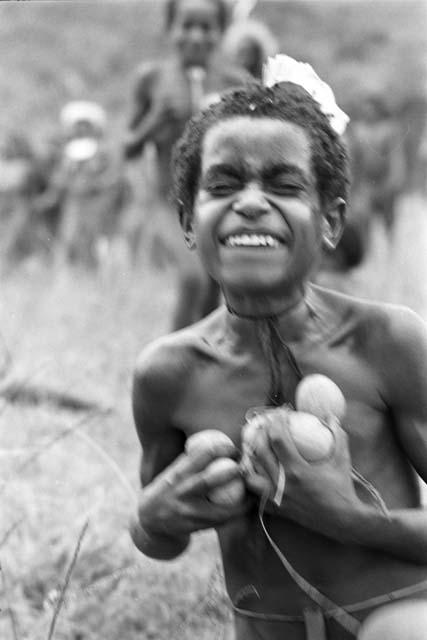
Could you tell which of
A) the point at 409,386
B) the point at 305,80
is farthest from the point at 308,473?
the point at 305,80

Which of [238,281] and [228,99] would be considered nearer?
[238,281]

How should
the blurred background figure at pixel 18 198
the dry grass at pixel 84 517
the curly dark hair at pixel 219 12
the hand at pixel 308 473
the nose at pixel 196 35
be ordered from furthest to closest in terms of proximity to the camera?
the blurred background figure at pixel 18 198 < the curly dark hair at pixel 219 12 < the nose at pixel 196 35 < the dry grass at pixel 84 517 < the hand at pixel 308 473

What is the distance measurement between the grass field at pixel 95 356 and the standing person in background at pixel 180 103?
9.9 inches

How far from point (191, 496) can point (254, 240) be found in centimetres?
34

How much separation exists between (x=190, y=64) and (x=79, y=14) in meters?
4.10

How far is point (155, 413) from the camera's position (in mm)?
1634

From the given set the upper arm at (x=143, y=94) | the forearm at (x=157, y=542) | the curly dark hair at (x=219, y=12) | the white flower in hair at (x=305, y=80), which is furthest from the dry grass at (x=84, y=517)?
the curly dark hair at (x=219, y=12)

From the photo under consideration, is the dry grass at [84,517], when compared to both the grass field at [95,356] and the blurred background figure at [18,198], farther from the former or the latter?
the blurred background figure at [18,198]

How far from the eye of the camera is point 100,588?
7.14 ft

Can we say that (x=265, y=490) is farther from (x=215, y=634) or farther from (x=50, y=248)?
(x=50, y=248)

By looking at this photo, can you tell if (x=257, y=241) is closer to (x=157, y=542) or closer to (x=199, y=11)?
(x=157, y=542)

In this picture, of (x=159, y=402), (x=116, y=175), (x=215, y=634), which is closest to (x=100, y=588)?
(x=215, y=634)

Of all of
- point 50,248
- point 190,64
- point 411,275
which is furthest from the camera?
point 50,248

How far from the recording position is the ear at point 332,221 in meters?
1.58
